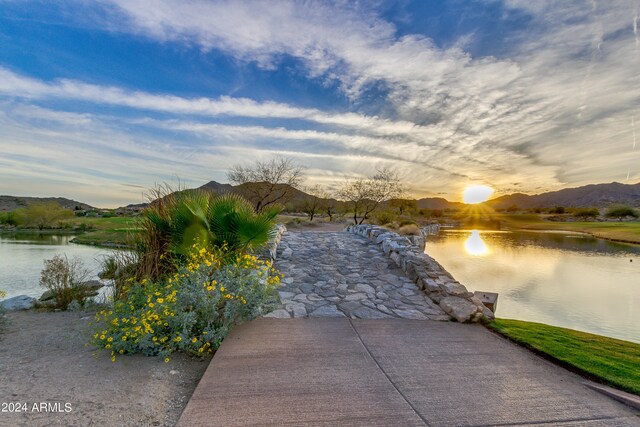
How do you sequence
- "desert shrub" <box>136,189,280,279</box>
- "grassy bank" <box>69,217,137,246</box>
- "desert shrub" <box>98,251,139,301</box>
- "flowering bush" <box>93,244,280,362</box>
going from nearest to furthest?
1. "flowering bush" <box>93,244,280,362</box>
2. "desert shrub" <box>136,189,280,279</box>
3. "desert shrub" <box>98,251,139,301</box>
4. "grassy bank" <box>69,217,137,246</box>

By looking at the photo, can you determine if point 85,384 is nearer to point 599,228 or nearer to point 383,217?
point 383,217

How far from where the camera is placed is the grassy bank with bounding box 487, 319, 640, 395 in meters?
2.94

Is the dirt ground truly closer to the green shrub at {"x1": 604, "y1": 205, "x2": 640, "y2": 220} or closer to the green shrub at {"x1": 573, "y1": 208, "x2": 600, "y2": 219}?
the green shrub at {"x1": 604, "y1": 205, "x2": 640, "y2": 220}

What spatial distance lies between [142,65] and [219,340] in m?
7.41

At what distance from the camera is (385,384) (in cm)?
269

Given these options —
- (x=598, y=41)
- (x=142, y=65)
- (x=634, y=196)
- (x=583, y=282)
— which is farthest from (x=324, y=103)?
(x=634, y=196)

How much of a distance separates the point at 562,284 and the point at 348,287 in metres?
8.53

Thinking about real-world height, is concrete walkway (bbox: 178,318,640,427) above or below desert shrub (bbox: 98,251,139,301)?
below

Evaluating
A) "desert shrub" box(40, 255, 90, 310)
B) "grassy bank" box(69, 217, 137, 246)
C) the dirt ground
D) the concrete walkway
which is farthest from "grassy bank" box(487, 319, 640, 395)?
"desert shrub" box(40, 255, 90, 310)

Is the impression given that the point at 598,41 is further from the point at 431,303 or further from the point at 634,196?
the point at 634,196

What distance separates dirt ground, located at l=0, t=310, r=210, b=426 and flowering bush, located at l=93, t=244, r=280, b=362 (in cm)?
14

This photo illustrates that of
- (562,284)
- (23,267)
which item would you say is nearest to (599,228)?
(562,284)

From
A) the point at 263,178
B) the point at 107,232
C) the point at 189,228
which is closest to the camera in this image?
the point at 189,228

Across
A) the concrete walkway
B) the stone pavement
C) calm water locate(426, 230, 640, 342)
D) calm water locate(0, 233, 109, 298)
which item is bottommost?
calm water locate(0, 233, 109, 298)
